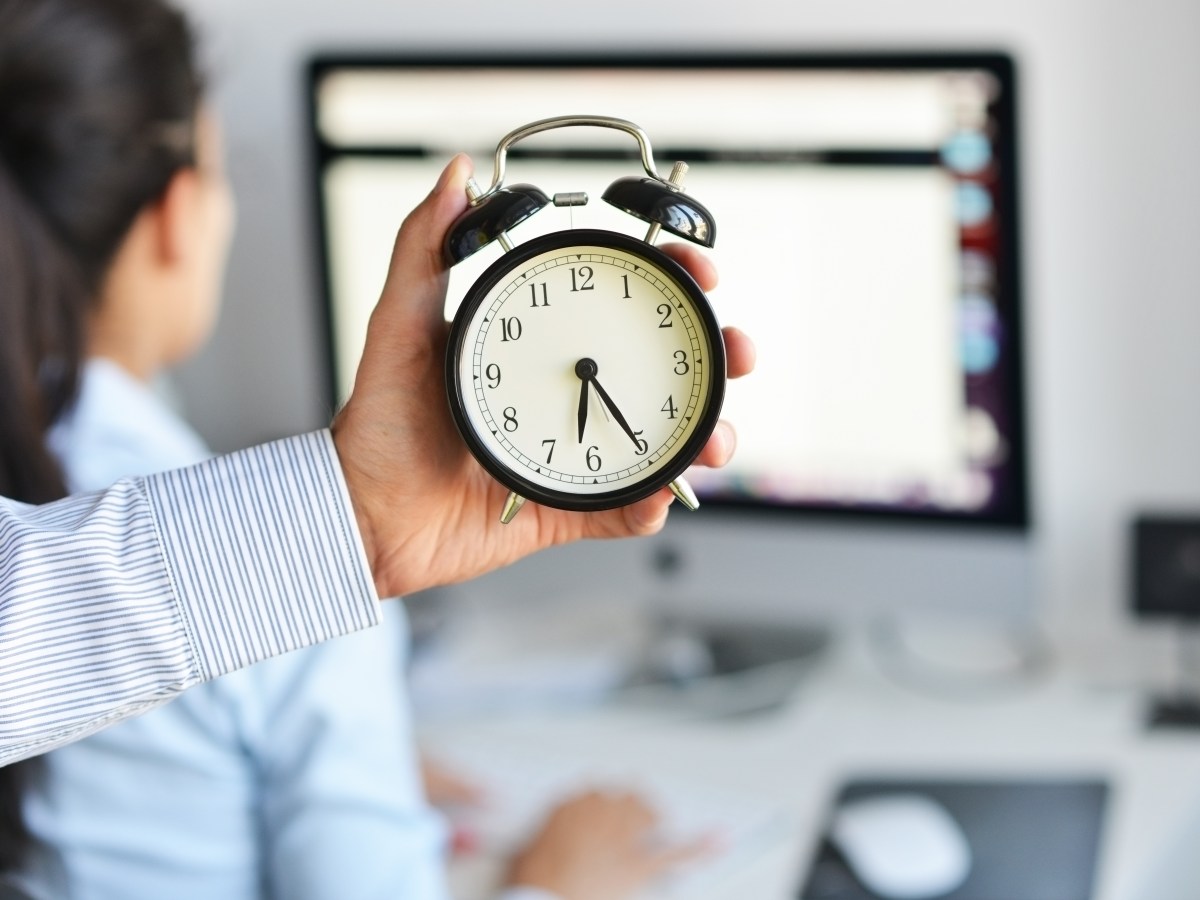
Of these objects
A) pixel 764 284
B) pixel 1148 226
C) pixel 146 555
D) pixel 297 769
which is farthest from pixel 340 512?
pixel 1148 226

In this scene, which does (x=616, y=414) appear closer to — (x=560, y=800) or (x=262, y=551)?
(x=262, y=551)

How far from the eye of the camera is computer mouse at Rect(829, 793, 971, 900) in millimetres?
1054

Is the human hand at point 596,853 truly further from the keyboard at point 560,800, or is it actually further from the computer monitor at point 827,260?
the computer monitor at point 827,260

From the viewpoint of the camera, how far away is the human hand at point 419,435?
63 cm

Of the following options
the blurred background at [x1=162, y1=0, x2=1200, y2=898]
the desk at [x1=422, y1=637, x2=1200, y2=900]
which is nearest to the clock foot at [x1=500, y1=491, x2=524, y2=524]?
the desk at [x1=422, y1=637, x2=1200, y2=900]

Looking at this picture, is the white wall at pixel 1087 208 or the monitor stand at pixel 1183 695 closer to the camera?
the monitor stand at pixel 1183 695

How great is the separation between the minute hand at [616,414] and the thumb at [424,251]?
0.08 m

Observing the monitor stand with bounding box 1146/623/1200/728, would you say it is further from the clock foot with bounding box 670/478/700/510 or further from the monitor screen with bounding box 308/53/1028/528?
the clock foot with bounding box 670/478/700/510

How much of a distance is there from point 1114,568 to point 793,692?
38cm

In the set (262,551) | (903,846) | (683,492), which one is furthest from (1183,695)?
(262,551)

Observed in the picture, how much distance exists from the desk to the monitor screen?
0.60 feet

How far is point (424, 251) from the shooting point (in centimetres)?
63

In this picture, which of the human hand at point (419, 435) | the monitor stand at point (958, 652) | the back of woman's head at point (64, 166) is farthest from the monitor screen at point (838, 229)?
the human hand at point (419, 435)

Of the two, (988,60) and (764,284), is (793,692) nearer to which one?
(764,284)
